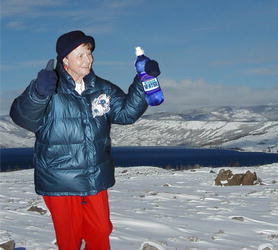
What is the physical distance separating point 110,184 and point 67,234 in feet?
2.14

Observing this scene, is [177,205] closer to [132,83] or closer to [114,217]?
[114,217]

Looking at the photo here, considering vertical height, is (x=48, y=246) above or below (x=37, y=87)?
below

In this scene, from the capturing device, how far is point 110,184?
4.31 metres

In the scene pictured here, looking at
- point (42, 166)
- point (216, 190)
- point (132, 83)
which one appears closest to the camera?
point (42, 166)

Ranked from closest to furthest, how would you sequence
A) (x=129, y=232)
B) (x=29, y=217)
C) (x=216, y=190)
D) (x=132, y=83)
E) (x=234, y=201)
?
(x=132, y=83), (x=129, y=232), (x=29, y=217), (x=234, y=201), (x=216, y=190)

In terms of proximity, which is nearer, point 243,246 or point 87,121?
point 87,121

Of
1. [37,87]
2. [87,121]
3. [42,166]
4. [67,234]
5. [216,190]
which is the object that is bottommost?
[216,190]

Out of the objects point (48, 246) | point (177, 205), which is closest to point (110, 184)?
point (48, 246)

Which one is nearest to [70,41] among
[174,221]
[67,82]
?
[67,82]

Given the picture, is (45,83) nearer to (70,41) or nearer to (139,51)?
(70,41)

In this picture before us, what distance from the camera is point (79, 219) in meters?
4.35

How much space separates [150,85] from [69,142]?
0.98m

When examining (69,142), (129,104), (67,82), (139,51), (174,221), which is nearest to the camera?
(69,142)

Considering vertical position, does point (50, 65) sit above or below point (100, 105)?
above
